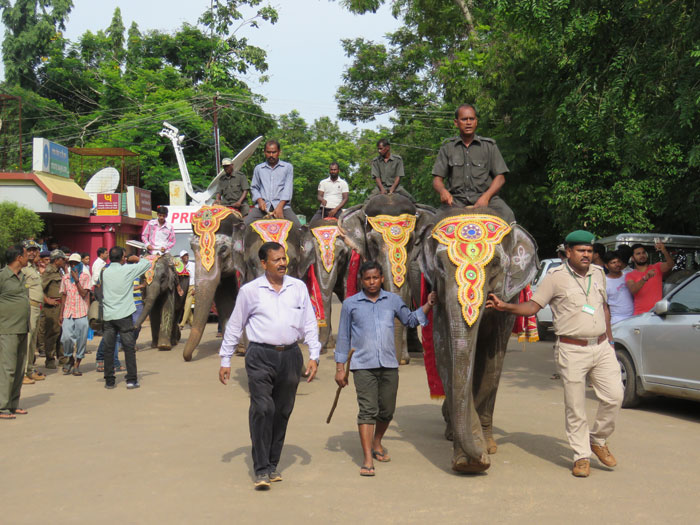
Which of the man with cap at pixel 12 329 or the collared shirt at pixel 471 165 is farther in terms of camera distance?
the man with cap at pixel 12 329

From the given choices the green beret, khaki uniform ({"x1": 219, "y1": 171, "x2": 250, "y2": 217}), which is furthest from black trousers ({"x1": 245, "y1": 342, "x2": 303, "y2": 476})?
khaki uniform ({"x1": 219, "y1": 171, "x2": 250, "y2": 217})

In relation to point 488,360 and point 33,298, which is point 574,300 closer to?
point 488,360

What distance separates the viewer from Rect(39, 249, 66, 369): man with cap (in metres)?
13.0

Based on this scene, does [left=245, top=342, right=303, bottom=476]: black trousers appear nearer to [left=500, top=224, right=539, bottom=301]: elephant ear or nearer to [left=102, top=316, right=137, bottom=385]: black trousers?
[left=500, top=224, right=539, bottom=301]: elephant ear

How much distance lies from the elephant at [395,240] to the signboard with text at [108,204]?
72.5ft

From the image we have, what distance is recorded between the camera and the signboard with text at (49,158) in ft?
92.5

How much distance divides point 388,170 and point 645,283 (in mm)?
4482

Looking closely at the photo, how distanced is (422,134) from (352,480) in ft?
91.4

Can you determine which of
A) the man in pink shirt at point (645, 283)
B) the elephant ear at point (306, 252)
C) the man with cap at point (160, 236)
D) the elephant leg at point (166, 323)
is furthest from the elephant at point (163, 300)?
the man in pink shirt at point (645, 283)

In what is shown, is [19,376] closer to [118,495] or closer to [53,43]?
[118,495]

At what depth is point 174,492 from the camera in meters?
6.09

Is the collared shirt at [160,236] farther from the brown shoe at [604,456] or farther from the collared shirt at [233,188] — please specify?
the brown shoe at [604,456]

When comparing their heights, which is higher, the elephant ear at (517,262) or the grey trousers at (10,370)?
the elephant ear at (517,262)

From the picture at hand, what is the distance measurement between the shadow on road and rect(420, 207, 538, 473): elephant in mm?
1425
